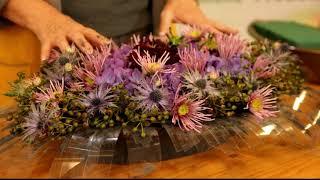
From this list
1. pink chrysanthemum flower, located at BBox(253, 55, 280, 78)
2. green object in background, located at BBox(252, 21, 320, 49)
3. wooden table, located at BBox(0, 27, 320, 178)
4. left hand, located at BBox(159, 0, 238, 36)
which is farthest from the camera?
green object in background, located at BBox(252, 21, 320, 49)

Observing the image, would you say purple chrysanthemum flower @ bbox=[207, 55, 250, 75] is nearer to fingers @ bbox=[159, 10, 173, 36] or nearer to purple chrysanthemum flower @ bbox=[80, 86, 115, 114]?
purple chrysanthemum flower @ bbox=[80, 86, 115, 114]

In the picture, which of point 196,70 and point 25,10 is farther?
point 25,10

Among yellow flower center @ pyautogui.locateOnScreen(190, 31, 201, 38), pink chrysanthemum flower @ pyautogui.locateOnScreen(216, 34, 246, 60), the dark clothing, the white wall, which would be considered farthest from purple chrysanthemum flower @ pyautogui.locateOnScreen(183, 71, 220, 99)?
the white wall

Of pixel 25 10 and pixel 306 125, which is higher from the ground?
pixel 25 10

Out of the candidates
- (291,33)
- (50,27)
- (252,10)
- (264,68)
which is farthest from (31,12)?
(252,10)

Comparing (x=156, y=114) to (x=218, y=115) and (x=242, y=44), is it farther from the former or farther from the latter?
(x=242, y=44)

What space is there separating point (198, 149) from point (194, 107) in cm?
6

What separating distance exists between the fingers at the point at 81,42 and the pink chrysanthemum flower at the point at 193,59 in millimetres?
Result: 170

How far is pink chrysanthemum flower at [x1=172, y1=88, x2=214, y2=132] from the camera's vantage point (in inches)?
26.7

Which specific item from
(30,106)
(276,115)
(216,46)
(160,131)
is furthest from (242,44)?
(30,106)

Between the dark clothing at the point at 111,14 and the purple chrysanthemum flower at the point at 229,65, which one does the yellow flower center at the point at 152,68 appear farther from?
the dark clothing at the point at 111,14

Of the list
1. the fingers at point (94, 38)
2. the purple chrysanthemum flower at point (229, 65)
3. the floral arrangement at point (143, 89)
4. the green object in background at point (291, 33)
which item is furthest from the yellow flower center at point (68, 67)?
the green object in background at point (291, 33)

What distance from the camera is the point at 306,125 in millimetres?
769

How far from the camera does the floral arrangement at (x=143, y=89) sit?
670 millimetres
